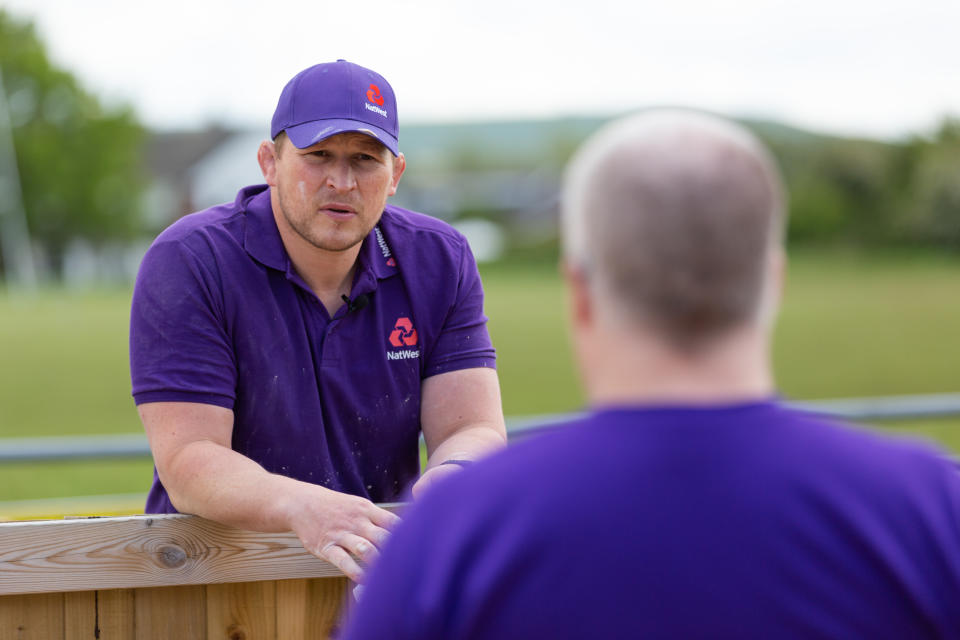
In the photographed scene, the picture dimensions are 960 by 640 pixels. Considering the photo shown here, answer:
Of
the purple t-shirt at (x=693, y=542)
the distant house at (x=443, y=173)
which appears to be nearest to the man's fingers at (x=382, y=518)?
the purple t-shirt at (x=693, y=542)

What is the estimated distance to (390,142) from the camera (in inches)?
105

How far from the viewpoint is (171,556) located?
2102 millimetres

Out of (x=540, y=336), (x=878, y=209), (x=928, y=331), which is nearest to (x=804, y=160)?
(x=878, y=209)

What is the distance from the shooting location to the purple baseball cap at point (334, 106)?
8.38 feet

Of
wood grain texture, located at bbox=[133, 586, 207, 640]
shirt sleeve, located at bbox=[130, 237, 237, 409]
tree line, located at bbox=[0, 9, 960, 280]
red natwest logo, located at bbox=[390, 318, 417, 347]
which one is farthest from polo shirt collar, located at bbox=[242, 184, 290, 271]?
tree line, located at bbox=[0, 9, 960, 280]

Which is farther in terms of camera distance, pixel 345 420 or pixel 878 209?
pixel 878 209

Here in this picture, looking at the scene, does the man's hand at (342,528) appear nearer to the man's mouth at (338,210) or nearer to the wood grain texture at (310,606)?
the wood grain texture at (310,606)

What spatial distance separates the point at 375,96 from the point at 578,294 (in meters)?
1.72

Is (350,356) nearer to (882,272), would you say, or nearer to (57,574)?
(57,574)

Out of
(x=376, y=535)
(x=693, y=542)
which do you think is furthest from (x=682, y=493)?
(x=376, y=535)

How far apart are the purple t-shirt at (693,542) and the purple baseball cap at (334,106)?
1.73 m

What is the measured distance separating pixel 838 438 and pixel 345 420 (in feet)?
5.67

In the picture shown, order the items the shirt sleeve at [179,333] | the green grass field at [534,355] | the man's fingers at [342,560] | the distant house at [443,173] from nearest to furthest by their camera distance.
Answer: the man's fingers at [342,560] → the shirt sleeve at [179,333] → the green grass field at [534,355] → the distant house at [443,173]

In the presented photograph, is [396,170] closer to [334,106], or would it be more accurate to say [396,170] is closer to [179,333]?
[334,106]
